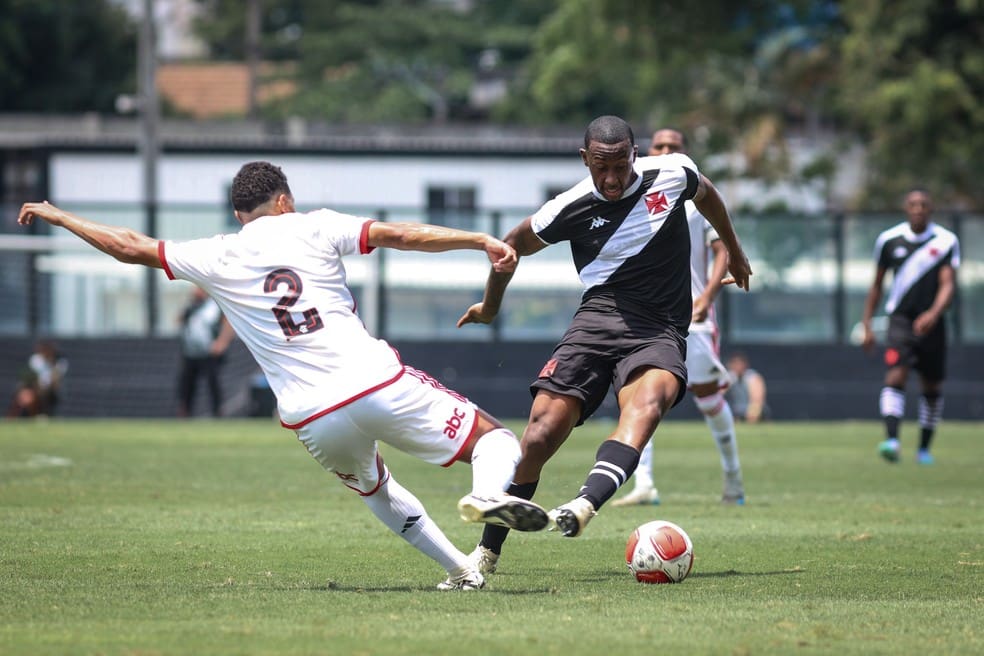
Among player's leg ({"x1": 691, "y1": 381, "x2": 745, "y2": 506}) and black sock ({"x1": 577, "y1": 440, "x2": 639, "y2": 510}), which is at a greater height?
black sock ({"x1": 577, "y1": 440, "x2": 639, "y2": 510})

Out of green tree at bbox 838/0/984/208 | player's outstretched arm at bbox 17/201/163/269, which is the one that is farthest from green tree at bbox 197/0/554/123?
player's outstretched arm at bbox 17/201/163/269

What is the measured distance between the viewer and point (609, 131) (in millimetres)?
7562

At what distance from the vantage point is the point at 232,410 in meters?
27.5

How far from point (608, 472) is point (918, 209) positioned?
9.30 m

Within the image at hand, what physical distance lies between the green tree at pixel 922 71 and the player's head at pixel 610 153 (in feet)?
72.4

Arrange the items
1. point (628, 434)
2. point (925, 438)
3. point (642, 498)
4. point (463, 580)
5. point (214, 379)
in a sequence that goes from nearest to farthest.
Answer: point (463, 580) → point (628, 434) → point (642, 498) → point (925, 438) → point (214, 379)

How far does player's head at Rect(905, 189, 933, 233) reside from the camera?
15.5 metres

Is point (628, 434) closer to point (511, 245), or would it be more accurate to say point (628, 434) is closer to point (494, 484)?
point (494, 484)

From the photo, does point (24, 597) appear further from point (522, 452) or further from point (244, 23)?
point (244, 23)

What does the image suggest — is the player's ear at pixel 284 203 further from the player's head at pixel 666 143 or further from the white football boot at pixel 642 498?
the white football boot at pixel 642 498

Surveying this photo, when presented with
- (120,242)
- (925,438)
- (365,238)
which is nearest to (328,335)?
(365,238)

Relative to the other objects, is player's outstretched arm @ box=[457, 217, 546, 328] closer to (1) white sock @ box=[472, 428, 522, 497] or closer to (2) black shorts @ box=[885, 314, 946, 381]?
(1) white sock @ box=[472, 428, 522, 497]

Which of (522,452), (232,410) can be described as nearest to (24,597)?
(522,452)

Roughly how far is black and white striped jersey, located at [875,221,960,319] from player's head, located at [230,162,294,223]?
9.98m
